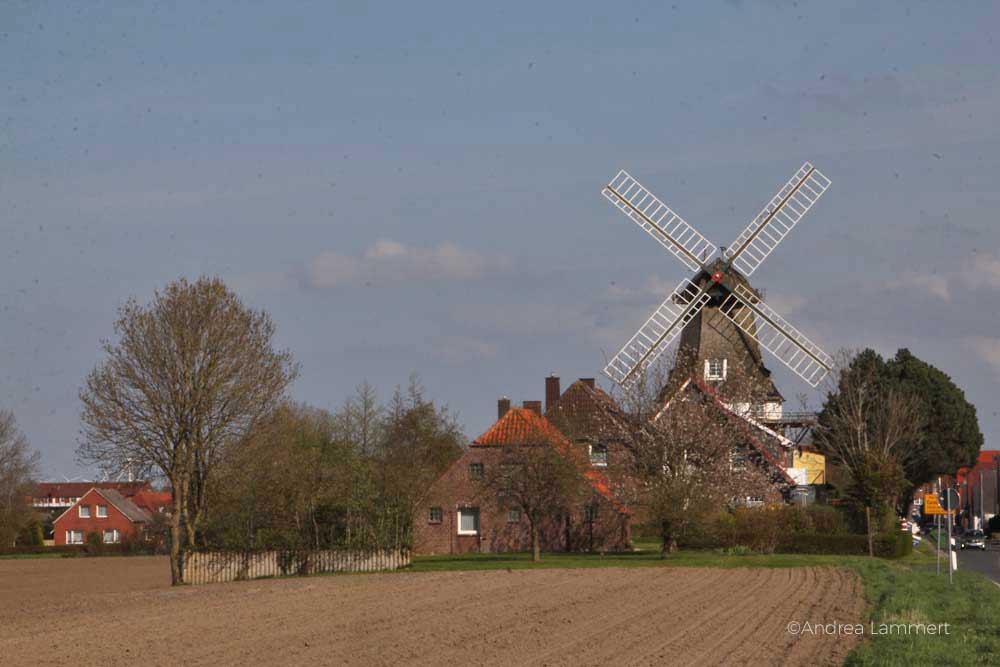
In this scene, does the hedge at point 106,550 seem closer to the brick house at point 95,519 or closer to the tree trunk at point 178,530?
the brick house at point 95,519

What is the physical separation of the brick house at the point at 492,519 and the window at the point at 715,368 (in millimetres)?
10767

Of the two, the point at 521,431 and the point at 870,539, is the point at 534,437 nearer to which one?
the point at 521,431

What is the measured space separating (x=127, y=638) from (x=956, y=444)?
78.9 m

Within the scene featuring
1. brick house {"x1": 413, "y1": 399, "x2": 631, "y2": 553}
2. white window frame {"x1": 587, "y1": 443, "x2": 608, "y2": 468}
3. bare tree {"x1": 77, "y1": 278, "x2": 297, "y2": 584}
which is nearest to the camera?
bare tree {"x1": 77, "y1": 278, "x2": 297, "y2": 584}

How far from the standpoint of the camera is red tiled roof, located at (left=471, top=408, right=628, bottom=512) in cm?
5378

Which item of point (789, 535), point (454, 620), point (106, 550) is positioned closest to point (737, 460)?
point (789, 535)

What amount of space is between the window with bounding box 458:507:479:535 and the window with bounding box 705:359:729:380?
47.0ft

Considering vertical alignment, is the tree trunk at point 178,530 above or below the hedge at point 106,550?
above

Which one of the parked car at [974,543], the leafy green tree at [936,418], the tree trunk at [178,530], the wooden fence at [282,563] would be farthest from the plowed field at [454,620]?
the leafy green tree at [936,418]

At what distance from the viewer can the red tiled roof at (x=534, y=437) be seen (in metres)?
53.8

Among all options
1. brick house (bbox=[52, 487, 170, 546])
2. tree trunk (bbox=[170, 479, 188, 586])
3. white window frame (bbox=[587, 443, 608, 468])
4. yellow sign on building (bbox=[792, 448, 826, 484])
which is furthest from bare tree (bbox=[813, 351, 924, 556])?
brick house (bbox=[52, 487, 170, 546])

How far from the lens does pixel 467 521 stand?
217 feet

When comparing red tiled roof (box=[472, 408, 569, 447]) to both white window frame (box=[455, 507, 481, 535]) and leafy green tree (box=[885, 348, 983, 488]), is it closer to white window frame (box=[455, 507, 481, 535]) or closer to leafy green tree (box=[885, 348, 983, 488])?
white window frame (box=[455, 507, 481, 535])

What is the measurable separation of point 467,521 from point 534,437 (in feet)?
46.0
